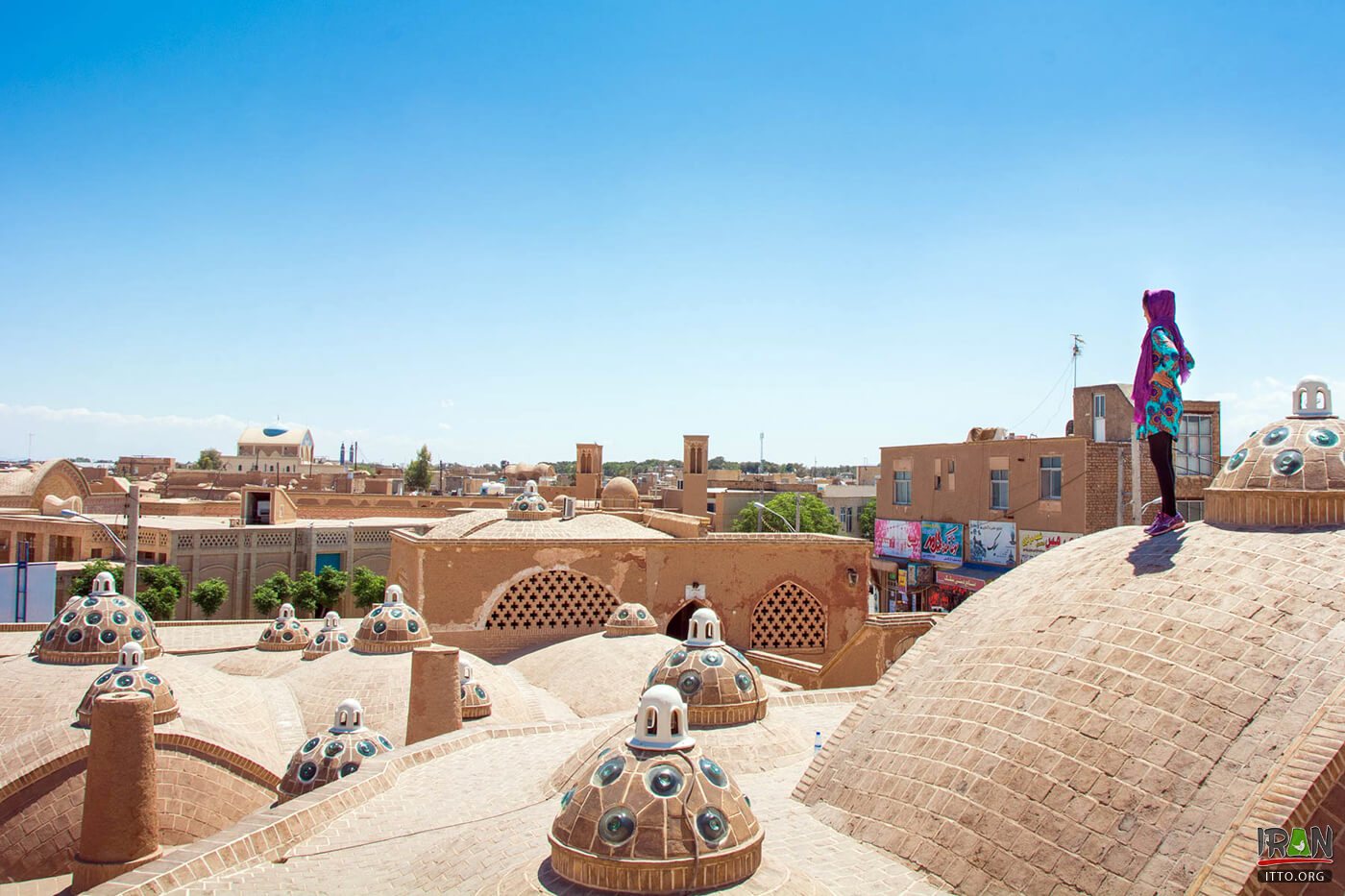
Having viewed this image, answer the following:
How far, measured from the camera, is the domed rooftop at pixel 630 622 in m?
20.7

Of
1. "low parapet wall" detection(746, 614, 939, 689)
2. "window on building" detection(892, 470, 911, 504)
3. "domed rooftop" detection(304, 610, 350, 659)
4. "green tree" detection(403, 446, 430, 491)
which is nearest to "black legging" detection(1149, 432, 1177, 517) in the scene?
"low parapet wall" detection(746, 614, 939, 689)

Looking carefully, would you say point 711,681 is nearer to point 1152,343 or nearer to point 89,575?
point 1152,343

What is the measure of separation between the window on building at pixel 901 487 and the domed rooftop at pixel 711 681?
21.6m

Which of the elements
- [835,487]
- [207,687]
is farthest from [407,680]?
[835,487]

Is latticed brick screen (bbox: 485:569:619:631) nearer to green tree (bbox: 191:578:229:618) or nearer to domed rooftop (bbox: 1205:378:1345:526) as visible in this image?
green tree (bbox: 191:578:229:618)

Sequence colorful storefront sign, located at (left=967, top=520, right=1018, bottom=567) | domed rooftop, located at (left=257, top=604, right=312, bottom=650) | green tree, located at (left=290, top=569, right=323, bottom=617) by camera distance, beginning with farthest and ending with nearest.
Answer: green tree, located at (left=290, top=569, right=323, bottom=617)
colorful storefront sign, located at (left=967, top=520, right=1018, bottom=567)
domed rooftop, located at (left=257, top=604, right=312, bottom=650)

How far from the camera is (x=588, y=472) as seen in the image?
4041 cm

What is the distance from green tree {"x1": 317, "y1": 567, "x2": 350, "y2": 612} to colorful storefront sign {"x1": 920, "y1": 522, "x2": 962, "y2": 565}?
1886 cm

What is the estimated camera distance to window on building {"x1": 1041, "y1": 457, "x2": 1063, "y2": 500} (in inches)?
1032

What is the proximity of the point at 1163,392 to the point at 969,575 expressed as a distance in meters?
20.2

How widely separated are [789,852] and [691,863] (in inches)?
60.1

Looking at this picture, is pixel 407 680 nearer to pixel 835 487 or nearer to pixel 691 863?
pixel 691 863

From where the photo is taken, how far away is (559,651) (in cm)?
2028

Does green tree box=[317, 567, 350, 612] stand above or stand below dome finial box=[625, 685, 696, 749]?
below
